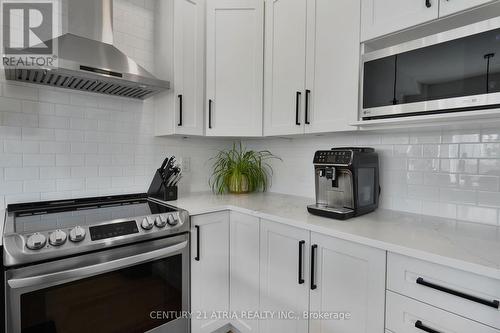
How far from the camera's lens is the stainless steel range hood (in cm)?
141

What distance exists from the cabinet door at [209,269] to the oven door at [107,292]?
0.20ft

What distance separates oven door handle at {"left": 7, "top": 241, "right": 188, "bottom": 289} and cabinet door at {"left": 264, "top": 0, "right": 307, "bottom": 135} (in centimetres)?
110

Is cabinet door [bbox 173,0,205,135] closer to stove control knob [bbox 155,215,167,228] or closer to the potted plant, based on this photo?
the potted plant

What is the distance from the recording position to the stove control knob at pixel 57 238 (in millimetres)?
1149

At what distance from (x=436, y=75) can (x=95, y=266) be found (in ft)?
5.91

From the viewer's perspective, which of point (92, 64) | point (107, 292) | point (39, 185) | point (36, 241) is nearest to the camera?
point (36, 241)

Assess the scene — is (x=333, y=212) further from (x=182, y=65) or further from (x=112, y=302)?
(x=182, y=65)

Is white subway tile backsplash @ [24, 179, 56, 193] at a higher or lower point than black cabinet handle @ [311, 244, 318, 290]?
higher

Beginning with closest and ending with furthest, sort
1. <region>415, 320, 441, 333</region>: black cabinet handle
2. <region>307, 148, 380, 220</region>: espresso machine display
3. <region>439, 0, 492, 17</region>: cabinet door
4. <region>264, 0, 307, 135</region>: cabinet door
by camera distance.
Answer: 1. <region>415, 320, 441, 333</region>: black cabinet handle
2. <region>439, 0, 492, 17</region>: cabinet door
3. <region>307, 148, 380, 220</region>: espresso machine display
4. <region>264, 0, 307, 135</region>: cabinet door

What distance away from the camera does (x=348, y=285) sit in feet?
3.97

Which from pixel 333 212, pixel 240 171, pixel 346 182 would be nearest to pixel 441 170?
pixel 346 182

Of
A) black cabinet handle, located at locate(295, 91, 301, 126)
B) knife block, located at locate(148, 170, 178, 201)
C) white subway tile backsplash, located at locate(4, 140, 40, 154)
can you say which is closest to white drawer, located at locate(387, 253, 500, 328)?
black cabinet handle, located at locate(295, 91, 301, 126)

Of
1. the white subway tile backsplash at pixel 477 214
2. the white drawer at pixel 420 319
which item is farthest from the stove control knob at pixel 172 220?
the white subway tile backsplash at pixel 477 214

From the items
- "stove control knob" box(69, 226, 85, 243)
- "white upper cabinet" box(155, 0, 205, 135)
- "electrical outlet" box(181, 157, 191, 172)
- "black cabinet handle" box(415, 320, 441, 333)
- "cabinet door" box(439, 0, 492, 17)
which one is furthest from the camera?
"electrical outlet" box(181, 157, 191, 172)
